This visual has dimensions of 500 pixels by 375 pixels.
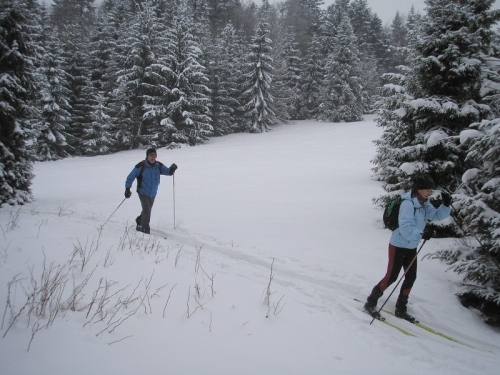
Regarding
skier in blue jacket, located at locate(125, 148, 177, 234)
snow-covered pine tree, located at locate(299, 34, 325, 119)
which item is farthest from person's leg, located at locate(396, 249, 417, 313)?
snow-covered pine tree, located at locate(299, 34, 325, 119)

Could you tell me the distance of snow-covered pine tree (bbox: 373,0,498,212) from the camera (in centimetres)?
600

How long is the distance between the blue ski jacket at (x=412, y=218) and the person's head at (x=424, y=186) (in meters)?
0.11

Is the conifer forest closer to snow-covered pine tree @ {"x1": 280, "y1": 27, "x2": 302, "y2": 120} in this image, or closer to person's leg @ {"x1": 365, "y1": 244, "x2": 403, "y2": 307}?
snow-covered pine tree @ {"x1": 280, "y1": 27, "x2": 302, "y2": 120}

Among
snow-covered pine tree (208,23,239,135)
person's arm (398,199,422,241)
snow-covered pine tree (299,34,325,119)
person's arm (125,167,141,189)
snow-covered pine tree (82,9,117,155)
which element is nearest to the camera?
person's arm (398,199,422,241)

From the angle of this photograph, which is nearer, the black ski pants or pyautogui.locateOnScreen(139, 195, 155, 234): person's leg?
the black ski pants

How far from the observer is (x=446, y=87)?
252 inches

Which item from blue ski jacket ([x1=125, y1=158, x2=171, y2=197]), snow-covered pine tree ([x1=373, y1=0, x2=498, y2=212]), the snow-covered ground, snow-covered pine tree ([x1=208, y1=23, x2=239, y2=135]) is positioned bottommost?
the snow-covered ground

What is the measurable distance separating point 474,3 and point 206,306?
851 cm

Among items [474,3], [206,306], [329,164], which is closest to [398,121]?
[474,3]

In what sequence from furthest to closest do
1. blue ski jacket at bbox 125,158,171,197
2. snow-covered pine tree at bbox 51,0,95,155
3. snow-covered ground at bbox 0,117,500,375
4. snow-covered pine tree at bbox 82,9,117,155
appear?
snow-covered pine tree at bbox 51,0,95,155 < snow-covered pine tree at bbox 82,9,117,155 < blue ski jacket at bbox 125,158,171,197 < snow-covered ground at bbox 0,117,500,375

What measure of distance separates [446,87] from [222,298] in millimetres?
6749

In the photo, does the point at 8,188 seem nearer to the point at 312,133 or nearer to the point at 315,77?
the point at 312,133

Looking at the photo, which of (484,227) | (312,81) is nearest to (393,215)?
(484,227)

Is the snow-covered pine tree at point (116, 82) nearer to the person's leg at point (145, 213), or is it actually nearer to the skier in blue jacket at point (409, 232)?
the person's leg at point (145, 213)
